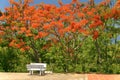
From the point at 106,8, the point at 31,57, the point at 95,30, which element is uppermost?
the point at 106,8

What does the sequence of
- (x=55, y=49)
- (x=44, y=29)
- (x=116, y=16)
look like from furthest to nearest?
(x=55, y=49)
(x=44, y=29)
(x=116, y=16)

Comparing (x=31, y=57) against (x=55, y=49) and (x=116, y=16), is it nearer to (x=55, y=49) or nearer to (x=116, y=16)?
(x=55, y=49)

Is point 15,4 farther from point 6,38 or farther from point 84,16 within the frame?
point 84,16

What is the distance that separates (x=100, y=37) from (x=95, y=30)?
116 centimetres

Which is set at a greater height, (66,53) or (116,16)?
(116,16)

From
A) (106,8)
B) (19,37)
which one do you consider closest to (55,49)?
(19,37)

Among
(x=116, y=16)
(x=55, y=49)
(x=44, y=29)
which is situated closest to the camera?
(x=116, y=16)

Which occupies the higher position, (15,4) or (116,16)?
(15,4)

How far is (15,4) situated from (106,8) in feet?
24.7

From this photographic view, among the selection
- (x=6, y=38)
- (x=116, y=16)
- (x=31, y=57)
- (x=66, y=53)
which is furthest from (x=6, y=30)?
(x=116, y=16)

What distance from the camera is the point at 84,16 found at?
25.0 meters

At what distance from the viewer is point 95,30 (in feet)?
80.8

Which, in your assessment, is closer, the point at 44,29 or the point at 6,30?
the point at 44,29

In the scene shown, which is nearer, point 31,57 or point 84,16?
point 84,16
